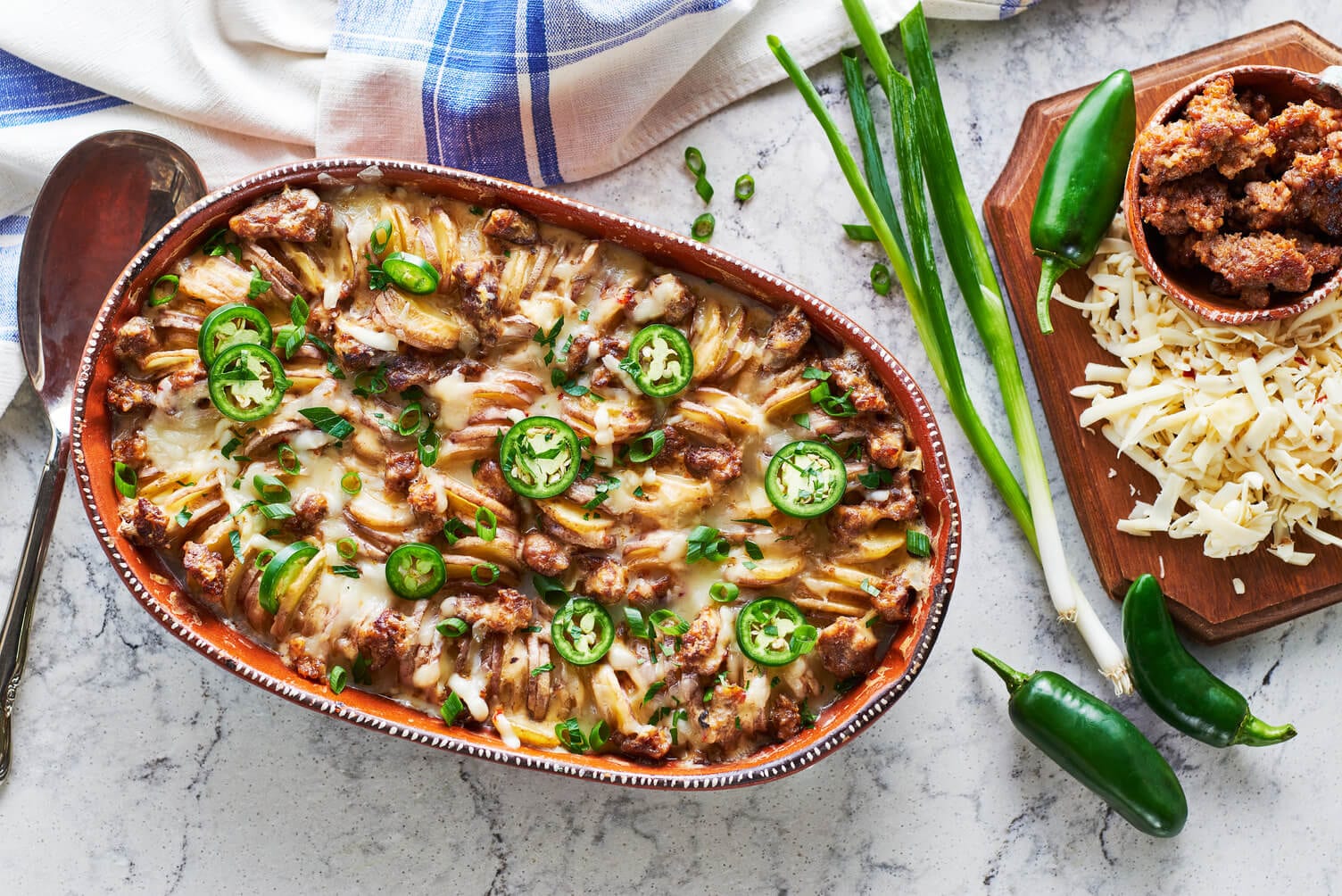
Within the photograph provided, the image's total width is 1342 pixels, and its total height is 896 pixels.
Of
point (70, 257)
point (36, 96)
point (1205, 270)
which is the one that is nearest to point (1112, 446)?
point (1205, 270)

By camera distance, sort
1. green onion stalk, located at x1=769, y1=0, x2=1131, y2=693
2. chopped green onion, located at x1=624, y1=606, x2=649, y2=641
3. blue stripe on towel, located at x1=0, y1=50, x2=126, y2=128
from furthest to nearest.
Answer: blue stripe on towel, located at x1=0, y1=50, x2=126, y2=128, green onion stalk, located at x1=769, y1=0, x2=1131, y2=693, chopped green onion, located at x1=624, y1=606, x2=649, y2=641

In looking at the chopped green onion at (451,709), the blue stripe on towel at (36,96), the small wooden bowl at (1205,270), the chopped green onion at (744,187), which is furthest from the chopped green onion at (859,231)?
the blue stripe on towel at (36,96)

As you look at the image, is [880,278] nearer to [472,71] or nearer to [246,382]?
[472,71]

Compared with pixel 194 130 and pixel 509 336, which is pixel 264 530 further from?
pixel 194 130

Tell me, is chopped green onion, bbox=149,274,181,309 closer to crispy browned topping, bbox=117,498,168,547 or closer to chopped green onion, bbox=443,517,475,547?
crispy browned topping, bbox=117,498,168,547

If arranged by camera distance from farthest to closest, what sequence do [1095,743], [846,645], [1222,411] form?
[1095,743], [1222,411], [846,645]

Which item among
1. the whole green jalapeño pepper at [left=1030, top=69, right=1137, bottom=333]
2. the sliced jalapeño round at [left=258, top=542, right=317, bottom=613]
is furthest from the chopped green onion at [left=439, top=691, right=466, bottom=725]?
the whole green jalapeño pepper at [left=1030, top=69, right=1137, bottom=333]

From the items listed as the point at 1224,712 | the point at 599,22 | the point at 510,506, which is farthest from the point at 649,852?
the point at 599,22
